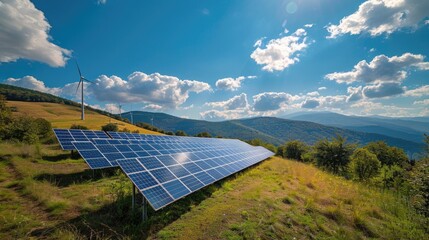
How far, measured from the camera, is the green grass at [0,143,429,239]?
25.3ft

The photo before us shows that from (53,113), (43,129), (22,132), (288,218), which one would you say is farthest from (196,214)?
(53,113)

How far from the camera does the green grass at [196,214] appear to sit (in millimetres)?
7723

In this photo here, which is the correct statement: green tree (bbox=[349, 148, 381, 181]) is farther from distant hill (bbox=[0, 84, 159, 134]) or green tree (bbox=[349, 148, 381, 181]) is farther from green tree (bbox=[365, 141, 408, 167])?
distant hill (bbox=[0, 84, 159, 134])

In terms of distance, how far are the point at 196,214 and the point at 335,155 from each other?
33.1 meters

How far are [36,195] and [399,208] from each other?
74.8 feet

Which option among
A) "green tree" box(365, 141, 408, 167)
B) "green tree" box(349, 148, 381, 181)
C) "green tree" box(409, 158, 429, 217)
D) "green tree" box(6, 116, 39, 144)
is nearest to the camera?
"green tree" box(409, 158, 429, 217)

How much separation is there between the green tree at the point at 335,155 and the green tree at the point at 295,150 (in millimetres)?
33708

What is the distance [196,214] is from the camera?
31.7 feet

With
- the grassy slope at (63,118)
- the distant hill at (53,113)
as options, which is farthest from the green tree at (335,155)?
the distant hill at (53,113)

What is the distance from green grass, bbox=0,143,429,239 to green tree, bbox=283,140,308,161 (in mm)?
54630

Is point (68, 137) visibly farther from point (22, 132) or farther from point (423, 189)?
point (423, 189)

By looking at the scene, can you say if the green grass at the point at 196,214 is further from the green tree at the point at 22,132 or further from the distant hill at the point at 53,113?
the distant hill at the point at 53,113

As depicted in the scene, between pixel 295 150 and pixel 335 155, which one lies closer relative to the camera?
pixel 335 155

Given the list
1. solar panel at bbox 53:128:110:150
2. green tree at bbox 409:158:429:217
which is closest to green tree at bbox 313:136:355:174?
green tree at bbox 409:158:429:217
